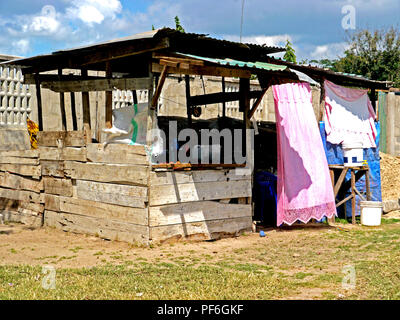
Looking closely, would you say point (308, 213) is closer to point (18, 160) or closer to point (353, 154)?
point (353, 154)

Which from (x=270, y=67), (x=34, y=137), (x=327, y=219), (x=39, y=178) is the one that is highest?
(x=270, y=67)

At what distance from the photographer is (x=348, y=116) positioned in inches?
469

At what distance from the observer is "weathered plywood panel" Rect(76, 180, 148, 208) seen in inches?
331

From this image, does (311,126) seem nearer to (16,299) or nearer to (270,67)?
(270,67)

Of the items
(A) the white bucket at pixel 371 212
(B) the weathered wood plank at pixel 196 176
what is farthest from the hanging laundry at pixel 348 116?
(B) the weathered wood plank at pixel 196 176

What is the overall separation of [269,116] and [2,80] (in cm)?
777

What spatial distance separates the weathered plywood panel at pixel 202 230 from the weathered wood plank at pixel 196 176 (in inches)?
28.0

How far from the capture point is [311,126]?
1041 centimetres

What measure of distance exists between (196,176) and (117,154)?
4.40 ft

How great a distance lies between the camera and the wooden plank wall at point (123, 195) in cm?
845

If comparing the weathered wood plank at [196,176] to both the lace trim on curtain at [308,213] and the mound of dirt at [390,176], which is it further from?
the mound of dirt at [390,176]

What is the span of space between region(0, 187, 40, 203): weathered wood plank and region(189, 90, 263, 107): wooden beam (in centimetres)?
395

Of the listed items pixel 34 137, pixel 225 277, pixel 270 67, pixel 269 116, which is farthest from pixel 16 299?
pixel 269 116
